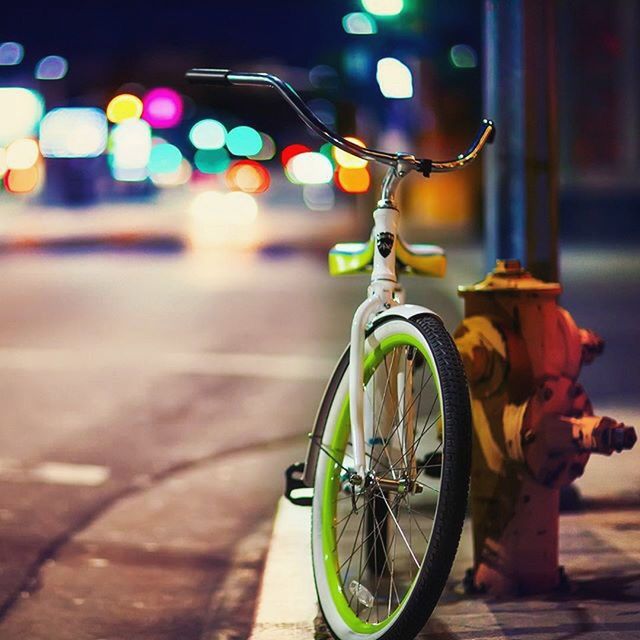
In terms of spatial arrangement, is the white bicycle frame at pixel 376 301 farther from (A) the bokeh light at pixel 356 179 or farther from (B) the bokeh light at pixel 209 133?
(B) the bokeh light at pixel 209 133

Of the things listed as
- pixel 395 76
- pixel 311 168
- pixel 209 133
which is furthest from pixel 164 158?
pixel 395 76

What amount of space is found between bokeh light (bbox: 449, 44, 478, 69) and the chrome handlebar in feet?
74.5

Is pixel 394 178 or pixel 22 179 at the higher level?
pixel 394 178

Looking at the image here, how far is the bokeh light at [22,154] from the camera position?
2013 inches

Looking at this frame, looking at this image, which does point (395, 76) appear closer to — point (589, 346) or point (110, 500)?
point (110, 500)

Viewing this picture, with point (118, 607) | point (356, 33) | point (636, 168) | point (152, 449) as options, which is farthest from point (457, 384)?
point (636, 168)

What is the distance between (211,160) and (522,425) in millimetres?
72875

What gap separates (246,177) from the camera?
172ft

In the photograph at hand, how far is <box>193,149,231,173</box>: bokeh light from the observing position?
71.8 meters

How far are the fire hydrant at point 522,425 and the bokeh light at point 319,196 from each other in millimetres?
40373

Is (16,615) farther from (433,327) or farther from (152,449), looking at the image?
(152,449)

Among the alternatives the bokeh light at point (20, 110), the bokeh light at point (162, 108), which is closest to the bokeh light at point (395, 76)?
the bokeh light at point (20, 110)

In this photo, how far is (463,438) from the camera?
340cm

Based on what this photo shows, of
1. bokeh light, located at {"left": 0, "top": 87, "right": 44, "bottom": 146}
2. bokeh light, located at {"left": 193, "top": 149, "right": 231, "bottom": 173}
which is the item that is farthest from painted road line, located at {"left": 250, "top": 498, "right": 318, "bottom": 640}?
bokeh light, located at {"left": 193, "top": 149, "right": 231, "bottom": 173}
